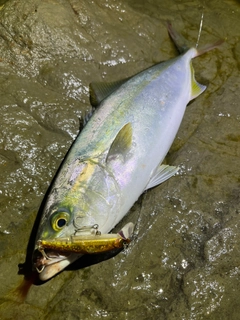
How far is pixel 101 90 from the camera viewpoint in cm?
374

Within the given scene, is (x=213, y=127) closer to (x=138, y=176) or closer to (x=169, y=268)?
(x=138, y=176)

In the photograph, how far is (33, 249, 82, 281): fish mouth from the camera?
253 cm

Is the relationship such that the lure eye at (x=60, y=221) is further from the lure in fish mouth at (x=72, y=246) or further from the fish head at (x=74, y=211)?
the lure in fish mouth at (x=72, y=246)

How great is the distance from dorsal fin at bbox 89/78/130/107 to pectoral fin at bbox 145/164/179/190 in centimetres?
103

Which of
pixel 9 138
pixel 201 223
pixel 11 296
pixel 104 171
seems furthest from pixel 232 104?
pixel 11 296

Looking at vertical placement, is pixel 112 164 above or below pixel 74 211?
below

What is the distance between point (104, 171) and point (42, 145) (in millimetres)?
932

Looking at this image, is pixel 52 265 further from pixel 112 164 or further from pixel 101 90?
pixel 101 90

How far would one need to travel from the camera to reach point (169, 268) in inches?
117

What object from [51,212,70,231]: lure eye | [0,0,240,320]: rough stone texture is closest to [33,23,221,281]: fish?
[51,212,70,231]: lure eye

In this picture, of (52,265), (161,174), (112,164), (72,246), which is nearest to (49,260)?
(52,265)

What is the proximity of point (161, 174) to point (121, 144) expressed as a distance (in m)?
0.56

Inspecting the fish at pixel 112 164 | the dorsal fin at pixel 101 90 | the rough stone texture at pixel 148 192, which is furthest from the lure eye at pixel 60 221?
the dorsal fin at pixel 101 90

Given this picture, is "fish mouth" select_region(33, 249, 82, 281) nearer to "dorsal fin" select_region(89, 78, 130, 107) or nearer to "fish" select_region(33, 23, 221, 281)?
"fish" select_region(33, 23, 221, 281)
